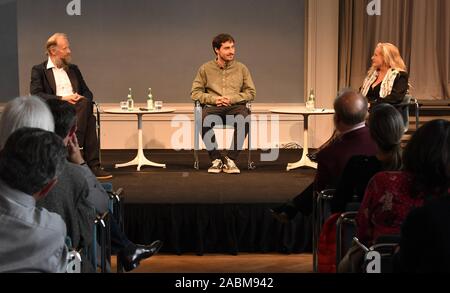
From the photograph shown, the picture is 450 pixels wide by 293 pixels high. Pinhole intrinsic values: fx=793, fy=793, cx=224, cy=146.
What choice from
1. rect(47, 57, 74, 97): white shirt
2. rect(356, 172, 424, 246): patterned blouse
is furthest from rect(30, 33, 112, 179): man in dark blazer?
rect(356, 172, 424, 246): patterned blouse

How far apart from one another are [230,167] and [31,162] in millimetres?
4640

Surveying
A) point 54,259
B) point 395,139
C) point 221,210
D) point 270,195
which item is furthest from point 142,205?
point 54,259

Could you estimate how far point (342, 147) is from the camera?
382cm

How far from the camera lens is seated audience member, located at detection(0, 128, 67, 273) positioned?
2068 millimetres

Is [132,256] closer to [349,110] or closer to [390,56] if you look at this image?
[349,110]

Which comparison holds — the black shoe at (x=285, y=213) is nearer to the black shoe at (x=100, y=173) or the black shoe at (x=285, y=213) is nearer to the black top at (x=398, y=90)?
the black shoe at (x=100, y=173)

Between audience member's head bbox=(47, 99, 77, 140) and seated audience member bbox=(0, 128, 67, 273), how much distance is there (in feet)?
4.19

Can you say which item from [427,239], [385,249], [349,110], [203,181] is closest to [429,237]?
[427,239]

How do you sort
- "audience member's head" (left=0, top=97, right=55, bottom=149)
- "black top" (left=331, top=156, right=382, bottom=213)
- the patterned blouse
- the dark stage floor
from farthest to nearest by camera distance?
the dark stage floor → "black top" (left=331, top=156, right=382, bottom=213) → "audience member's head" (left=0, top=97, right=55, bottom=149) → the patterned blouse

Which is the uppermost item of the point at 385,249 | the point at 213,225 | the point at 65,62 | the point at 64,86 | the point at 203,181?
the point at 65,62

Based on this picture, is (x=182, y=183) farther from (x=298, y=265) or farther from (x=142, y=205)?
(x=298, y=265)

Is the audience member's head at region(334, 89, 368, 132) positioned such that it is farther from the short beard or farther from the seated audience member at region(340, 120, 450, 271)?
the short beard

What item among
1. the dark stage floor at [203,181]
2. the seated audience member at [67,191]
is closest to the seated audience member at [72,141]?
the seated audience member at [67,191]

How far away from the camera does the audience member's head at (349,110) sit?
12.7ft
